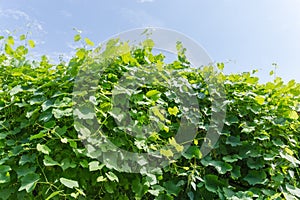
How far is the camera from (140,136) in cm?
152

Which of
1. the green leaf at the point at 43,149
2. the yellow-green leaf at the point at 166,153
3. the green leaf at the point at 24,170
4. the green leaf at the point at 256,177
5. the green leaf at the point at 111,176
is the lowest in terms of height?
the green leaf at the point at 24,170

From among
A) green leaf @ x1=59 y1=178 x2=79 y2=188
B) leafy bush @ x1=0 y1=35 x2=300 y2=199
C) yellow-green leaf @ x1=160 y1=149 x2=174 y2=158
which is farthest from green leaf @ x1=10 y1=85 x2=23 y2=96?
yellow-green leaf @ x1=160 y1=149 x2=174 y2=158

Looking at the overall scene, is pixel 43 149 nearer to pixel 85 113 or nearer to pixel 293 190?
pixel 85 113

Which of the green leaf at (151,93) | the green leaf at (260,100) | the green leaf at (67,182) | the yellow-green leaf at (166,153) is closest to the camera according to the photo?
the green leaf at (67,182)

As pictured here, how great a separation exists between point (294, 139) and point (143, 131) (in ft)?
3.49

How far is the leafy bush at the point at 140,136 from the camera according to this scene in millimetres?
1424

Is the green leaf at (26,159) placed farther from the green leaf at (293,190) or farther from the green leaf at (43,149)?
the green leaf at (293,190)

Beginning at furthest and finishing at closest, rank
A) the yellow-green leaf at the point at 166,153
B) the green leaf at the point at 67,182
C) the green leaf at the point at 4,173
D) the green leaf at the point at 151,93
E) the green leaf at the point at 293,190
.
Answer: the green leaf at the point at 293,190 < the green leaf at the point at 151,93 < the yellow-green leaf at the point at 166,153 < the green leaf at the point at 4,173 < the green leaf at the point at 67,182

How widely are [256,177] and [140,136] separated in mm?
771

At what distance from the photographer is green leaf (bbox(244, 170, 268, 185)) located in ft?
5.75

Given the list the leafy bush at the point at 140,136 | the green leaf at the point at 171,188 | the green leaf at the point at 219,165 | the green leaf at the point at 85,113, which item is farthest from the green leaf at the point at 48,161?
the green leaf at the point at 219,165

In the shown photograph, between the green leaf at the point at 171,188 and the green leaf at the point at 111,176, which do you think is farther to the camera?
the green leaf at the point at 171,188

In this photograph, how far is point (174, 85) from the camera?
6.07 feet

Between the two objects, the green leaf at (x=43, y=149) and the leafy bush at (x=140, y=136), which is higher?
the leafy bush at (x=140, y=136)
